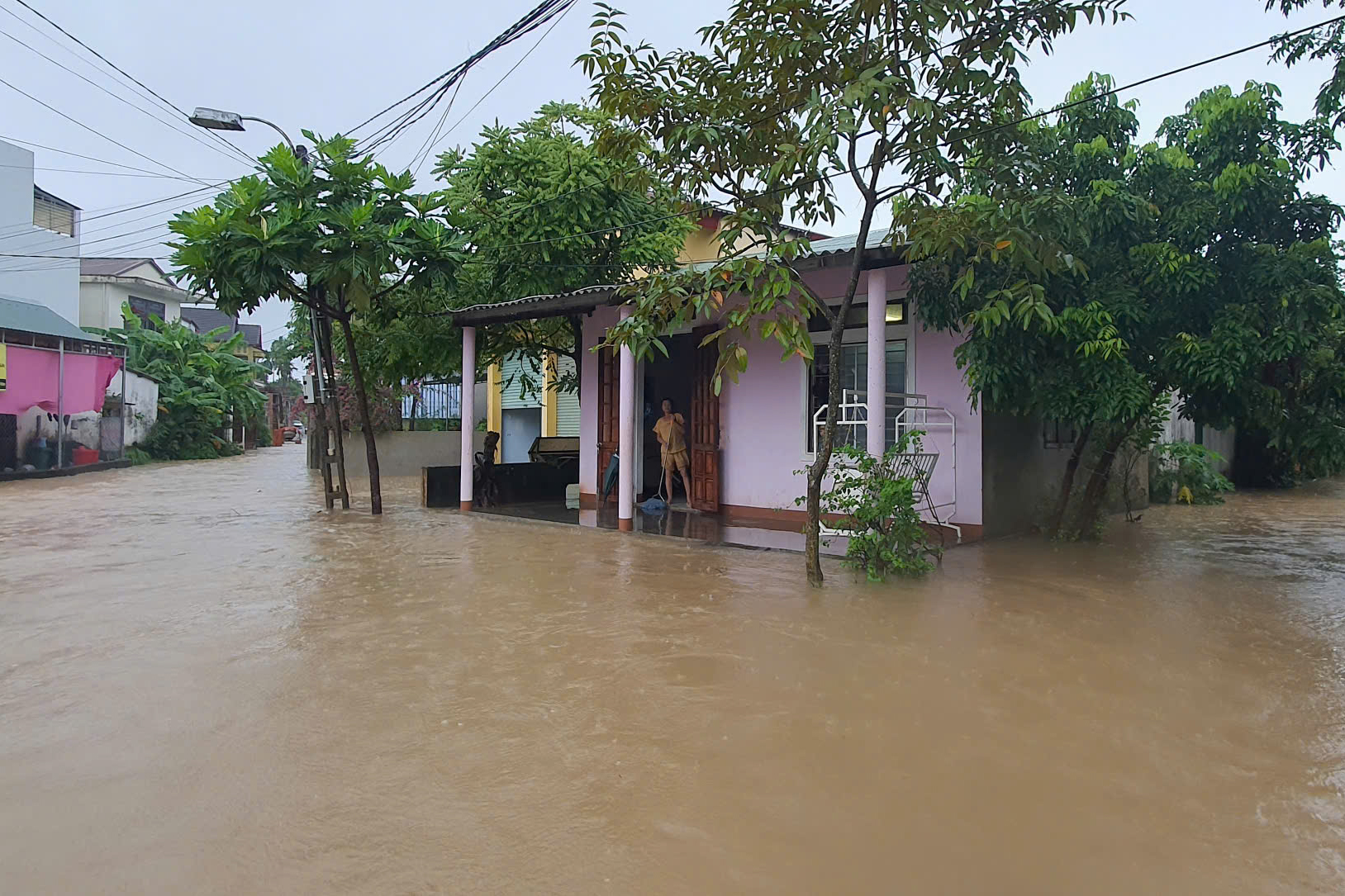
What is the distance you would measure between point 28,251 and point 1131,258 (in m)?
31.1

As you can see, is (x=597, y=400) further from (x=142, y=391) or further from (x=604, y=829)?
(x=142, y=391)

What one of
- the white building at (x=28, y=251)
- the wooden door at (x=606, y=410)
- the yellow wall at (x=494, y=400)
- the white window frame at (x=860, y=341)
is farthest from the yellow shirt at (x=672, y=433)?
the white building at (x=28, y=251)

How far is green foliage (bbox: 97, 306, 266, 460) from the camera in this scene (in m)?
26.6

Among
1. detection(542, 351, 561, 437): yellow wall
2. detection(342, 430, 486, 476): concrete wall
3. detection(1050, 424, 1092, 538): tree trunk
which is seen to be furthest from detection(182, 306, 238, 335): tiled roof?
detection(1050, 424, 1092, 538): tree trunk

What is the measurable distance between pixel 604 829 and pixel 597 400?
9960mm

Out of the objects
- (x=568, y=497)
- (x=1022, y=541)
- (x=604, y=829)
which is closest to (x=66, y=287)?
(x=568, y=497)

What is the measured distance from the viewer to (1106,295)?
7250 millimetres

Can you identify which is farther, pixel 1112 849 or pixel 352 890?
pixel 1112 849

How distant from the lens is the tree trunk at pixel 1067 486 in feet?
28.6

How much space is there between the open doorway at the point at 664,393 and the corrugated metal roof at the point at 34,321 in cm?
1378

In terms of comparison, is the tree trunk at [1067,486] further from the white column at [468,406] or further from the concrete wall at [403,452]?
the concrete wall at [403,452]

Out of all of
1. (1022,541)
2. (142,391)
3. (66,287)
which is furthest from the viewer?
(66,287)

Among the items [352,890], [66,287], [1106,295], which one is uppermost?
[66,287]

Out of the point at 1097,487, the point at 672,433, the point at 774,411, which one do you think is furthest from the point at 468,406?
the point at 1097,487
